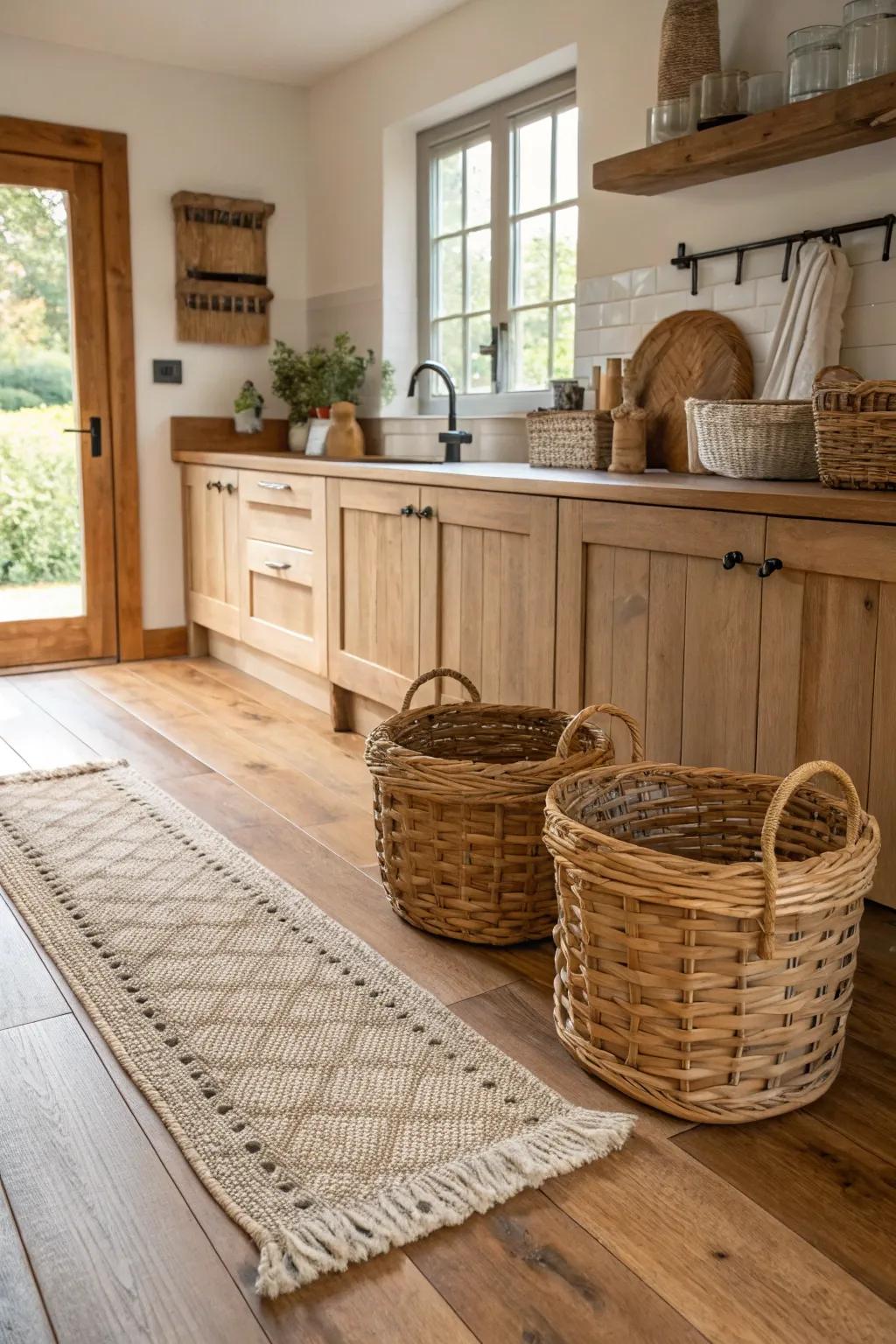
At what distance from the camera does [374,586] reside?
11.1 feet

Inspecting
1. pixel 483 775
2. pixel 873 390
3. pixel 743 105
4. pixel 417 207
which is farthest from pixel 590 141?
pixel 483 775

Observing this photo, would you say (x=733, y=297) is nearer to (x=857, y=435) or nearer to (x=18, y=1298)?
(x=857, y=435)

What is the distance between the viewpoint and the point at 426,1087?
164 cm

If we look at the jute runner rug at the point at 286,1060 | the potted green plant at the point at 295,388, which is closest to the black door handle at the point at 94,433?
the potted green plant at the point at 295,388

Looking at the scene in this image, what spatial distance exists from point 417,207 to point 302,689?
6.18 ft

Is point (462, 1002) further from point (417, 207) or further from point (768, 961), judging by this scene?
point (417, 207)

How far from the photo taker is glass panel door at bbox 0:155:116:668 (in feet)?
14.4

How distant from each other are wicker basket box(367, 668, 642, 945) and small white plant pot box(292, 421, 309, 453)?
2753mm

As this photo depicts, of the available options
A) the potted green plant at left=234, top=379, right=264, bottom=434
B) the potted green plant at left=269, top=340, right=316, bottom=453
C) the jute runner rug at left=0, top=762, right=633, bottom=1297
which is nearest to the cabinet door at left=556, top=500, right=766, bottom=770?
the jute runner rug at left=0, top=762, right=633, bottom=1297

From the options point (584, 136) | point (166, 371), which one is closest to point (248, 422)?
point (166, 371)

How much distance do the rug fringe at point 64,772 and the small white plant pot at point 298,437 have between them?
1907 millimetres

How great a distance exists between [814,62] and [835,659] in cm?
134

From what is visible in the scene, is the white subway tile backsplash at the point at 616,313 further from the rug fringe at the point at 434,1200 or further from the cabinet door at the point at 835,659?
the rug fringe at the point at 434,1200

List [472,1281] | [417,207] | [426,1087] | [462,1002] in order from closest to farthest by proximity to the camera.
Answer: [472,1281] → [426,1087] → [462,1002] → [417,207]
